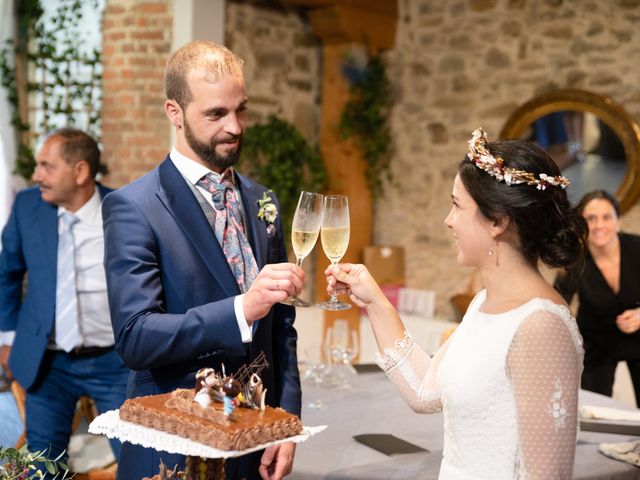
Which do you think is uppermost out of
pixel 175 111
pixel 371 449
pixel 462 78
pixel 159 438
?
pixel 462 78

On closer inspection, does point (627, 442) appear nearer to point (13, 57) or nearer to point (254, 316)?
point (254, 316)

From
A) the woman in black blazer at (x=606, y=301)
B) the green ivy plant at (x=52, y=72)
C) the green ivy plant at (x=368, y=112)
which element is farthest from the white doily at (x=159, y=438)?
the green ivy plant at (x=368, y=112)

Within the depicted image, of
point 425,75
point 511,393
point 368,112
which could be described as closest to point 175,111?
point 511,393

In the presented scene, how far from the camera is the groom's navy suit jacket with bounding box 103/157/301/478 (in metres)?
2.03

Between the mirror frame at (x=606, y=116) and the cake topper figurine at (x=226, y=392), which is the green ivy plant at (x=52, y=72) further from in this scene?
the cake topper figurine at (x=226, y=392)

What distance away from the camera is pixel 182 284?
7.13 ft

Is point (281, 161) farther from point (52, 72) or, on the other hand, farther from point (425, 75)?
point (52, 72)

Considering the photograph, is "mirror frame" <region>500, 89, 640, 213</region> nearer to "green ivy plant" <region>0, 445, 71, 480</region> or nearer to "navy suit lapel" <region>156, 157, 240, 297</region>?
"navy suit lapel" <region>156, 157, 240, 297</region>

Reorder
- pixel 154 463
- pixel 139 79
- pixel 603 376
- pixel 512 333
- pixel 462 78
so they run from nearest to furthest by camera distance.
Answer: pixel 512 333 → pixel 154 463 → pixel 603 376 → pixel 139 79 → pixel 462 78

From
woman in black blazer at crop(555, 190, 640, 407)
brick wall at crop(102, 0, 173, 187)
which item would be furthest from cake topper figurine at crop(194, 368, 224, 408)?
brick wall at crop(102, 0, 173, 187)

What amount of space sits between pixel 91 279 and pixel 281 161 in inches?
115

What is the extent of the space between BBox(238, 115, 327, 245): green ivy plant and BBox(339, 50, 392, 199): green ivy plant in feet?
1.36

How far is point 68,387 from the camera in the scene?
12.7 ft

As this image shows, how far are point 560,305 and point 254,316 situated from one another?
696 mm
